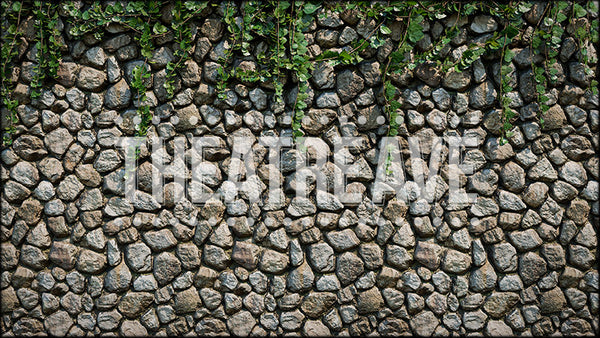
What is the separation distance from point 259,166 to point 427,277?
1.06 m

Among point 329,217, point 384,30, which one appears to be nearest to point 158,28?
point 384,30

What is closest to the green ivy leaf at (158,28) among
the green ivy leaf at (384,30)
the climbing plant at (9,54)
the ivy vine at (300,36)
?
the ivy vine at (300,36)

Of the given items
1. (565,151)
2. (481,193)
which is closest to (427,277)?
(481,193)

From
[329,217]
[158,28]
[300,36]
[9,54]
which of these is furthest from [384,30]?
[9,54]

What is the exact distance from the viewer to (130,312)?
242 centimetres

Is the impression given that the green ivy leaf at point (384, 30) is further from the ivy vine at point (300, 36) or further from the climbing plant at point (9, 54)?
the climbing plant at point (9, 54)

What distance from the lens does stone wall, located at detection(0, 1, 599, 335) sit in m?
2.39

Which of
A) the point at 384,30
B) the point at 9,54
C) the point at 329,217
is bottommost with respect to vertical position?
the point at 329,217

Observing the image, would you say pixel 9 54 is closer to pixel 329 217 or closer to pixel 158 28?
pixel 158 28

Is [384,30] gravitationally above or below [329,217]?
above

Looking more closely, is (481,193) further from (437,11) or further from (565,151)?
→ (437,11)

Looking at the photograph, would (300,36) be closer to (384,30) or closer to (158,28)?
(384,30)

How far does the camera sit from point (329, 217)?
2400mm

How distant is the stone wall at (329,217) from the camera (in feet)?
7.84
